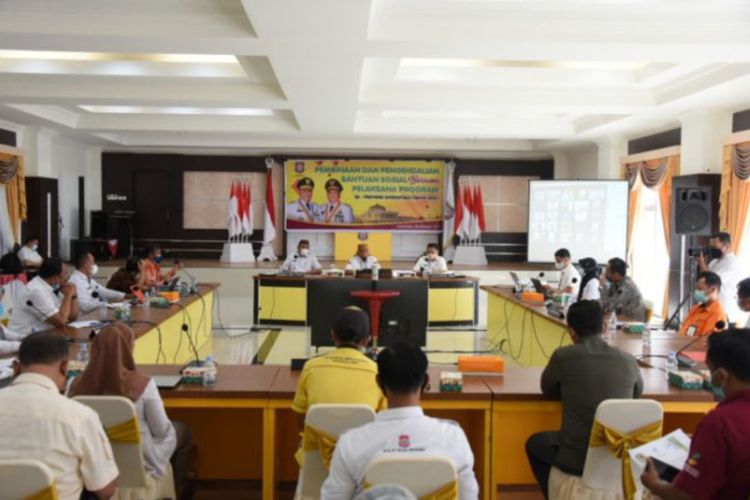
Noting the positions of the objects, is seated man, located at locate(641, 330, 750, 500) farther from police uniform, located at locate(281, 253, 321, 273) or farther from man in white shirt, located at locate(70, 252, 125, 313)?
police uniform, located at locate(281, 253, 321, 273)

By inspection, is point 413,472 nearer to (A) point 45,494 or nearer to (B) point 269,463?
(A) point 45,494

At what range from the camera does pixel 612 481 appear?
2.70 m

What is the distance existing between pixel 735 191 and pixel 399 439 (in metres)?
6.98

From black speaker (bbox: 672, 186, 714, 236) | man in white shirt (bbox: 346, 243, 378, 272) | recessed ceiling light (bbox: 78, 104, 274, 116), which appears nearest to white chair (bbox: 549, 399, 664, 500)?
black speaker (bbox: 672, 186, 714, 236)

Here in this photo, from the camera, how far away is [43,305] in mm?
4793

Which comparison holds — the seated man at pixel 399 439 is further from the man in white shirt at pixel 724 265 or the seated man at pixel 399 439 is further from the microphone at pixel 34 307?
the man in white shirt at pixel 724 265

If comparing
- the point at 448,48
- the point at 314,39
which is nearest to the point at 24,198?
the point at 314,39

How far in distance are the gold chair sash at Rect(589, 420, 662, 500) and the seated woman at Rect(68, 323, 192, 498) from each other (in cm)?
182

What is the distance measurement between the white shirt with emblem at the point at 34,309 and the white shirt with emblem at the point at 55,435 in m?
2.96

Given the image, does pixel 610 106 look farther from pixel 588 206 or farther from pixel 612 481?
pixel 612 481

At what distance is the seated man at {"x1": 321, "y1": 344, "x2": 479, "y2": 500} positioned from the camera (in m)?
1.93

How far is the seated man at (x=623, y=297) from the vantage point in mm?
5984

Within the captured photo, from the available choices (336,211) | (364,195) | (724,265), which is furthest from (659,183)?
(336,211)

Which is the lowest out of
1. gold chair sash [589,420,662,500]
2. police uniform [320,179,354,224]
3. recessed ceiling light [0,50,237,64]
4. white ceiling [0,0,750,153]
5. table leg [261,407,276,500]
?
table leg [261,407,276,500]
